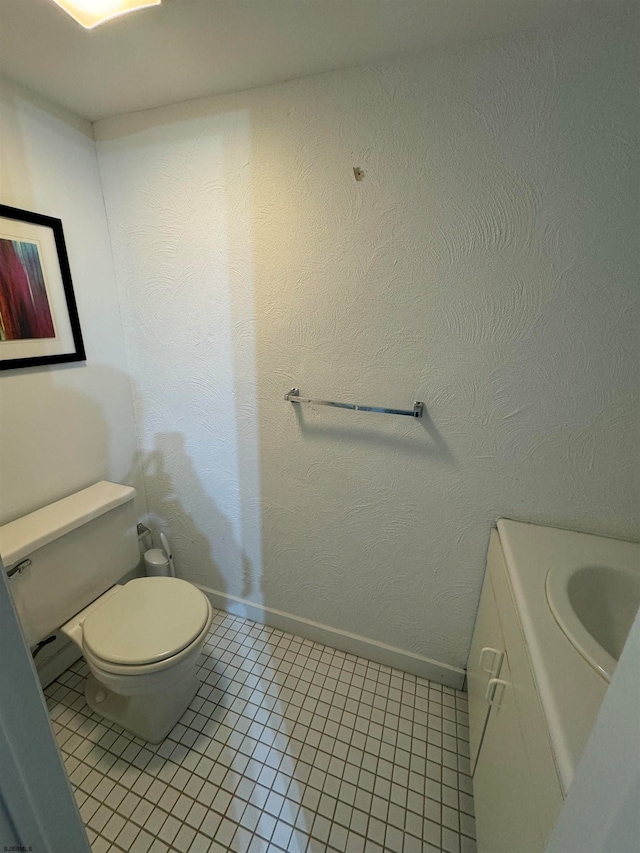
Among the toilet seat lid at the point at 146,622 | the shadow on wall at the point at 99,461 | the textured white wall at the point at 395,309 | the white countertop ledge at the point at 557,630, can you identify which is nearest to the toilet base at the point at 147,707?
the toilet seat lid at the point at 146,622

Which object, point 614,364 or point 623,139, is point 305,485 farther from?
point 623,139

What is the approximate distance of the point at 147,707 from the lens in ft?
4.00

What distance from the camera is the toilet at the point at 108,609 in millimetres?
1122

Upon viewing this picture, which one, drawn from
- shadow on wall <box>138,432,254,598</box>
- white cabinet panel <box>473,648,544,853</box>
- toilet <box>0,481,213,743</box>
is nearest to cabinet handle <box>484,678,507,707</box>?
white cabinet panel <box>473,648,544,853</box>

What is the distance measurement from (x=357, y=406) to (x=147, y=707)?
1216mm

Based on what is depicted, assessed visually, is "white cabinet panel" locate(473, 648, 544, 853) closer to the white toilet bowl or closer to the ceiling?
the white toilet bowl

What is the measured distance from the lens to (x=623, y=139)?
86 cm

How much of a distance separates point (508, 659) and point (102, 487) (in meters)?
1.51

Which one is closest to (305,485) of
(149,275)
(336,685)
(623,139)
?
(336,685)

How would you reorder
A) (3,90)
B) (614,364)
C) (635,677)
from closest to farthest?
(635,677) → (614,364) → (3,90)

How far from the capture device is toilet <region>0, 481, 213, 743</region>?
1122 millimetres

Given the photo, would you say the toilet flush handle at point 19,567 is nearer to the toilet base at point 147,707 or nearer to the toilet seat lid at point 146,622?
the toilet seat lid at point 146,622

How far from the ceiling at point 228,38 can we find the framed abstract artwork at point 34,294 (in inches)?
16.6

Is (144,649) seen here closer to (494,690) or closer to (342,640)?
(342,640)
